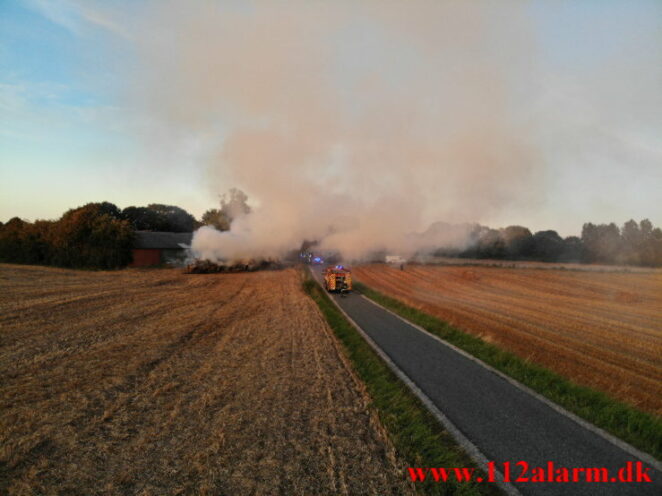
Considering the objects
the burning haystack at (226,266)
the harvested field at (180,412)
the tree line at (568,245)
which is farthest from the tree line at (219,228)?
the harvested field at (180,412)

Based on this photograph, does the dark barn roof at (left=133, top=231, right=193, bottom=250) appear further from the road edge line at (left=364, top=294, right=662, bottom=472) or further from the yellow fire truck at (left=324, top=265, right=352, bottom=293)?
the road edge line at (left=364, top=294, right=662, bottom=472)

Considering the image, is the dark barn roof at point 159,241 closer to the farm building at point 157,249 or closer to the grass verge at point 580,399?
the farm building at point 157,249

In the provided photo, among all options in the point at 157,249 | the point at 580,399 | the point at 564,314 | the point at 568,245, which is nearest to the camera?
the point at 580,399

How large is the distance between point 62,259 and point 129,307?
127 ft

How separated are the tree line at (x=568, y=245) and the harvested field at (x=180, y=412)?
5564 centimetres

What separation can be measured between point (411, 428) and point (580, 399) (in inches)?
238

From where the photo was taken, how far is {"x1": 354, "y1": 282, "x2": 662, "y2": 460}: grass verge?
905cm

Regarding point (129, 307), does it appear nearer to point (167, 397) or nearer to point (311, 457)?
point (167, 397)

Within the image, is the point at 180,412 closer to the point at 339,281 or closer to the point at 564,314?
the point at 339,281

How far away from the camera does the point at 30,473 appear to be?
650 cm

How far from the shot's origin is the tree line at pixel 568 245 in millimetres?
68062

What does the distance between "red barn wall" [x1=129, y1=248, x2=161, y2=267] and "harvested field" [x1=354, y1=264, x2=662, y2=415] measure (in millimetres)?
31591

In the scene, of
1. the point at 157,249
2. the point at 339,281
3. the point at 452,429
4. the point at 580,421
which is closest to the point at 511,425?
the point at 452,429

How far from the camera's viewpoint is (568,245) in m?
75.9
